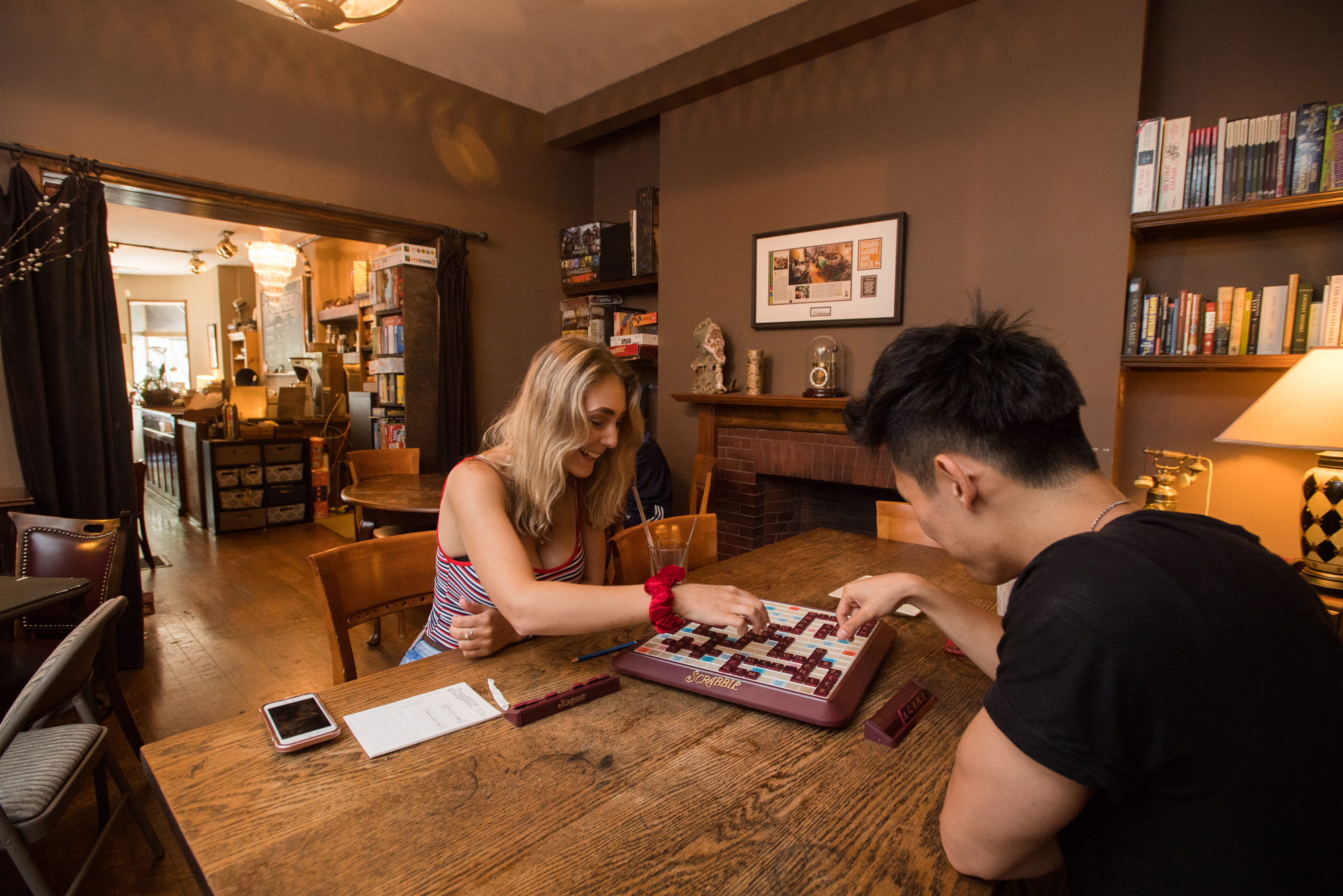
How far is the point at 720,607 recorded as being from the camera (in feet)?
3.49

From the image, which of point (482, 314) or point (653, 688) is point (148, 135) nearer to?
point (482, 314)

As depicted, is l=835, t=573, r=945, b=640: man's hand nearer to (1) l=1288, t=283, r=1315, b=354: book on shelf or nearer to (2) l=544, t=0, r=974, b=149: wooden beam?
(1) l=1288, t=283, r=1315, b=354: book on shelf

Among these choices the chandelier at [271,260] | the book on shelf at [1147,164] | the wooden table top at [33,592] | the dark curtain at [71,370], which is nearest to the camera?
the wooden table top at [33,592]

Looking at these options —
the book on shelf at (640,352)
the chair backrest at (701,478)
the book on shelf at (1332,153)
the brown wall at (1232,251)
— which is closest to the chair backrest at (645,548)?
the chair backrest at (701,478)

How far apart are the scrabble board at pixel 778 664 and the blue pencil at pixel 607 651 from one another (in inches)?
1.1

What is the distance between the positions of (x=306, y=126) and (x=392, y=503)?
230 cm

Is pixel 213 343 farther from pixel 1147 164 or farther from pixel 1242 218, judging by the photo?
pixel 1242 218

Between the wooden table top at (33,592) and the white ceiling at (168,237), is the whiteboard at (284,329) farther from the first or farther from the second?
the wooden table top at (33,592)

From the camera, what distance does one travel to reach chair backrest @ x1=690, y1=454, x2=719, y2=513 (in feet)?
12.3

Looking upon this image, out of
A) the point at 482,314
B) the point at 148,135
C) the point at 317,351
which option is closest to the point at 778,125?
the point at 482,314

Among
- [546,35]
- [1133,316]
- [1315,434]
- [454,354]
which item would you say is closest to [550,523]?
[1315,434]

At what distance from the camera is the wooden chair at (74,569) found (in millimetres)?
2029

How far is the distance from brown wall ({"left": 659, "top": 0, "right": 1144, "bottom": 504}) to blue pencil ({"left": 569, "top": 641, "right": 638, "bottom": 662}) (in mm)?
2245

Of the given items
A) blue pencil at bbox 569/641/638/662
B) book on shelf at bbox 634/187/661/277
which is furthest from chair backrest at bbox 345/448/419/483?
blue pencil at bbox 569/641/638/662
